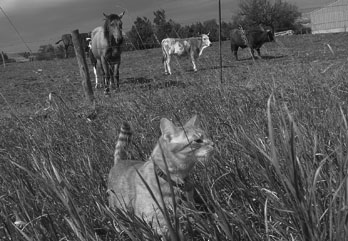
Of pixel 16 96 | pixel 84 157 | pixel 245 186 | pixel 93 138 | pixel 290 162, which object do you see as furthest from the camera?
pixel 16 96

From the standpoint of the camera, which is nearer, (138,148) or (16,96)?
(138,148)

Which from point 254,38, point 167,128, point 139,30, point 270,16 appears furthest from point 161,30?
point 270,16

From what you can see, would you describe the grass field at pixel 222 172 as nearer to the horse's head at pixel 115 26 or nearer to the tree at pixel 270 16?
the horse's head at pixel 115 26

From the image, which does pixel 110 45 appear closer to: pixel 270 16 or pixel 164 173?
pixel 164 173

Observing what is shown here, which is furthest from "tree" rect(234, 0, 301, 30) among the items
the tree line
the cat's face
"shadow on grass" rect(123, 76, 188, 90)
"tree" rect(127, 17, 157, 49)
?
the cat's face

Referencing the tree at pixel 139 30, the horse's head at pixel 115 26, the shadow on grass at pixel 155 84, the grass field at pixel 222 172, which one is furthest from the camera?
the horse's head at pixel 115 26

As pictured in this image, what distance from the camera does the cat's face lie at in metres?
2.64

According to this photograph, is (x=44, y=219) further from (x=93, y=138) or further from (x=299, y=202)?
(x=93, y=138)

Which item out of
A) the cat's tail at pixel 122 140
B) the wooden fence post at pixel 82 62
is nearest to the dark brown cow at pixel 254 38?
the wooden fence post at pixel 82 62

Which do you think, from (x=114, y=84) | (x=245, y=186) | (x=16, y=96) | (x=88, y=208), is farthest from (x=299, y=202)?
(x=16, y=96)

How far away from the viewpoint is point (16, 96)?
43.9ft

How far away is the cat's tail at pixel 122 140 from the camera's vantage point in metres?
3.35

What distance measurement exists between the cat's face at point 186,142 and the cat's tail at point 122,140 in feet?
1.94

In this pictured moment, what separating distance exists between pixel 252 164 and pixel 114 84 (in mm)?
9559
